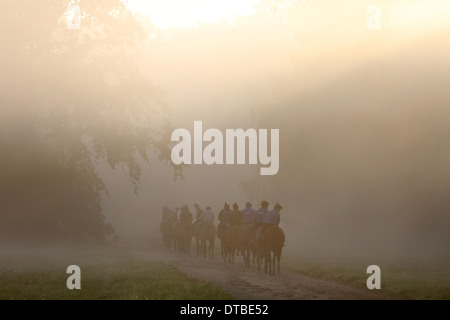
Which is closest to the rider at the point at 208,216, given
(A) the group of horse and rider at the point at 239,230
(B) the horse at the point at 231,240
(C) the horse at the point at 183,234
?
→ (A) the group of horse and rider at the point at 239,230

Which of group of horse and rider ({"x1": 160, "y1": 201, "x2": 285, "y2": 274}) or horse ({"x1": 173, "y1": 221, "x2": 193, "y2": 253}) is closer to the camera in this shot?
group of horse and rider ({"x1": 160, "y1": 201, "x2": 285, "y2": 274})

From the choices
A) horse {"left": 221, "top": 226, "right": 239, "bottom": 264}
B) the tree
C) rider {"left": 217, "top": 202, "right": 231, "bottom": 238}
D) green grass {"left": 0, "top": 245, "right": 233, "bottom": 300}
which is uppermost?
the tree

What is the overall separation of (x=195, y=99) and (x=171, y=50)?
720cm

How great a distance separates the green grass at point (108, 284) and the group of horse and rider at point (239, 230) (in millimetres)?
3104

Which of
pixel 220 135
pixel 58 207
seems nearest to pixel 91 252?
pixel 58 207

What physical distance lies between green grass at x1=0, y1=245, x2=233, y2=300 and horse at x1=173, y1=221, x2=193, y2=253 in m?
9.69

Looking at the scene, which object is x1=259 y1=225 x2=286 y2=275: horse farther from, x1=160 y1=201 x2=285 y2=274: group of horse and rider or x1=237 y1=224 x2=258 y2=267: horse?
x1=237 y1=224 x2=258 y2=267: horse

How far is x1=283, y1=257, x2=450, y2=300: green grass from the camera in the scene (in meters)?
18.1

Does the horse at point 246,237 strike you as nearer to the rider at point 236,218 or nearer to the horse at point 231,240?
the horse at point 231,240

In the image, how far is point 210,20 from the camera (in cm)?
7625

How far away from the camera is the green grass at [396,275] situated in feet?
59.5

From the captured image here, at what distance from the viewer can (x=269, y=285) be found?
19656 mm

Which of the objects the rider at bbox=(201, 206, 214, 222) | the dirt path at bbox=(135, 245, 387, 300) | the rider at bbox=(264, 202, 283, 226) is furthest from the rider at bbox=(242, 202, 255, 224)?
the rider at bbox=(201, 206, 214, 222)
